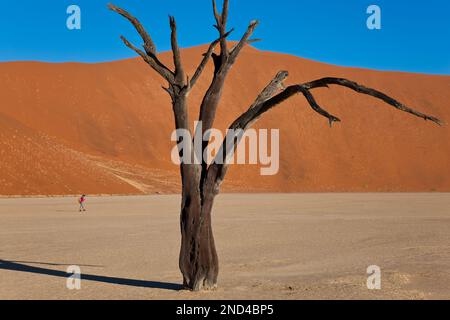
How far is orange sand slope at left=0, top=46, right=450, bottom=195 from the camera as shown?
8850 cm

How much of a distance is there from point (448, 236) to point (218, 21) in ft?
44.5

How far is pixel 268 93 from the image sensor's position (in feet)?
35.1

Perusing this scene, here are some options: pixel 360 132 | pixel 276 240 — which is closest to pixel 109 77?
pixel 360 132

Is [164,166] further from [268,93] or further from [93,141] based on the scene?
[268,93]

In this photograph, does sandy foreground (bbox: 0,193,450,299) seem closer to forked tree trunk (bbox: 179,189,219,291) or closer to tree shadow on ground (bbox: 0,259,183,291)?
tree shadow on ground (bbox: 0,259,183,291)

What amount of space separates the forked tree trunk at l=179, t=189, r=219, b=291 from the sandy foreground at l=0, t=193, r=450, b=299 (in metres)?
0.29

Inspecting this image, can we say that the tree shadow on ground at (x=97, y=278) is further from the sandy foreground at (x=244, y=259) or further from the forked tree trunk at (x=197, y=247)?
the forked tree trunk at (x=197, y=247)

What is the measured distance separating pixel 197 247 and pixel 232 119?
310 feet

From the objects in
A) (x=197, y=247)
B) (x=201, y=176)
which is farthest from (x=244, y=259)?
(x=201, y=176)

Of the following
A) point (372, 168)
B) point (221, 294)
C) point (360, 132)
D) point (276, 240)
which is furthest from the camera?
point (360, 132)

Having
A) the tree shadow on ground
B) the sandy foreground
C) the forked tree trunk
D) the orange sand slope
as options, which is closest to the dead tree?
the forked tree trunk

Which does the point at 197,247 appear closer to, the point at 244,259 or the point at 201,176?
the point at 201,176

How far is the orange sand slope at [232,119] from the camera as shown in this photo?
290 ft
